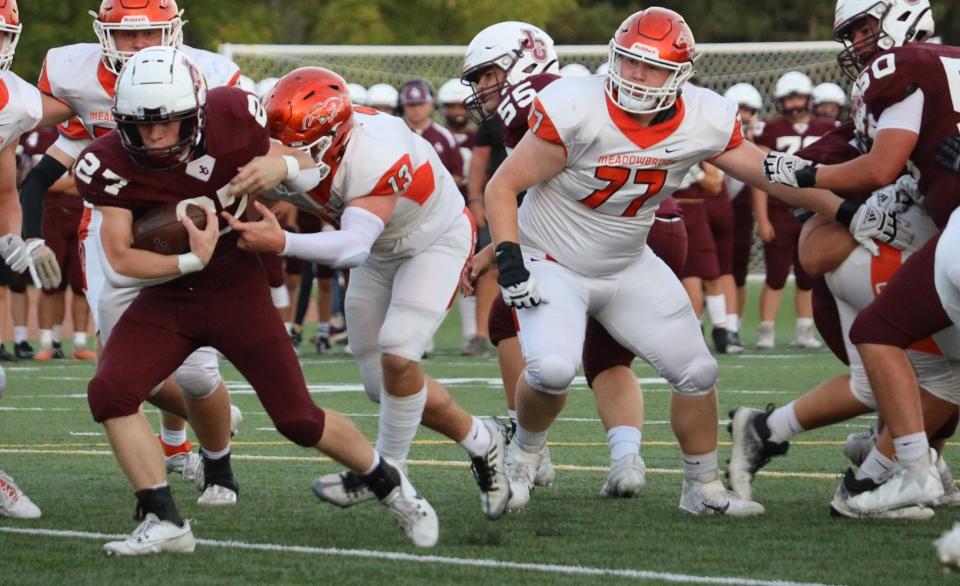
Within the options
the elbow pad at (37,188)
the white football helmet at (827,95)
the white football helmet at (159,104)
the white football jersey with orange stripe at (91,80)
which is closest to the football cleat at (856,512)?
the white football helmet at (159,104)

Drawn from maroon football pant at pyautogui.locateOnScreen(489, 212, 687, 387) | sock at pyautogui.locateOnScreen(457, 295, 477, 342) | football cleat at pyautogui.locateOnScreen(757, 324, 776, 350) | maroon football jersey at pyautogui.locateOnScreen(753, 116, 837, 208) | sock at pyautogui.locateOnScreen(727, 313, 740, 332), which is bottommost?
football cleat at pyautogui.locateOnScreen(757, 324, 776, 350)

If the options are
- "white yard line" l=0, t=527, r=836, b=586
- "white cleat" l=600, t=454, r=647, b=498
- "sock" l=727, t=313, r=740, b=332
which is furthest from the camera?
"sock" l=727, t=313, r=740, b=332

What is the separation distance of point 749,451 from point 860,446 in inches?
19.0

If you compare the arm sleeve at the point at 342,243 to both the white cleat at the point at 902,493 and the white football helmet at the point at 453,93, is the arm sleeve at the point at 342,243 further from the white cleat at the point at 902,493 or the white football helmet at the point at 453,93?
the white football helmet at the point at 453,93

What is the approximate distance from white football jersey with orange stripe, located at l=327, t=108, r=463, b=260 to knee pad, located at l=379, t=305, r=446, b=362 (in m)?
0.23

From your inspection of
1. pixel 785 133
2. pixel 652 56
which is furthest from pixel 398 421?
pixel 785 133

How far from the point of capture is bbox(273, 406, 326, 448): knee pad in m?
4.83

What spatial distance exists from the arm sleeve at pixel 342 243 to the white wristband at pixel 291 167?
0.63 ft

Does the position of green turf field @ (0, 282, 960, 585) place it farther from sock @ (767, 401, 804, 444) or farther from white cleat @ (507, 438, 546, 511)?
sock @ (767, 401, 804, 444)

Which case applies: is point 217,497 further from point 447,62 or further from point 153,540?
point 447,62

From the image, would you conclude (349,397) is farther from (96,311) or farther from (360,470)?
(360,470)

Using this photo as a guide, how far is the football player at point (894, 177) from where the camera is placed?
16.6ft

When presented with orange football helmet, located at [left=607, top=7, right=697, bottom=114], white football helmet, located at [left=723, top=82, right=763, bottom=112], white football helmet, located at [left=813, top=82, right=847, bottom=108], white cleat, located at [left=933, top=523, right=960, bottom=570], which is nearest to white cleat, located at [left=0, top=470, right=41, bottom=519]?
orange football helmet, located at [left=607, top=7, right=697, bottom=114]

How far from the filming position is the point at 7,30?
237 inches
